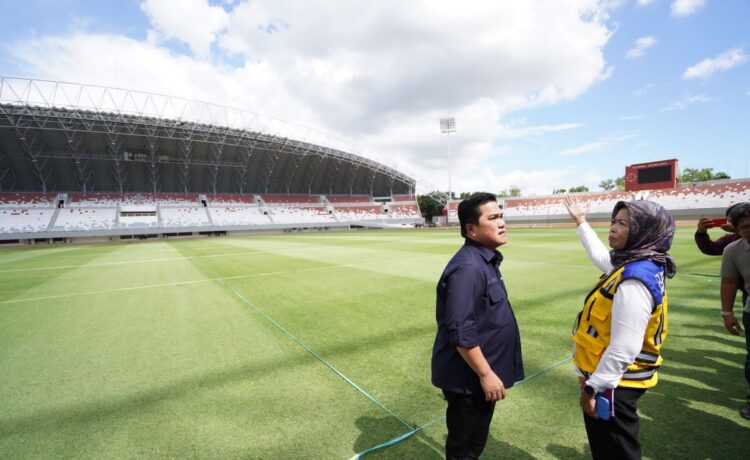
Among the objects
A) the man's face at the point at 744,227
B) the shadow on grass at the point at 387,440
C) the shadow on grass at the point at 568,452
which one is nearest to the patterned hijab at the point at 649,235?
the shadow on grass at the point at 568,452

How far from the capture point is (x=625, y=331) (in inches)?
65.4

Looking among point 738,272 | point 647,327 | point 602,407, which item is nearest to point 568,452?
point 602,407

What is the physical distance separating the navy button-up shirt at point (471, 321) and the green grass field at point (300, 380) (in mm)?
1040

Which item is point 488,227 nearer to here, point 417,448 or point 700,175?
point 417,448

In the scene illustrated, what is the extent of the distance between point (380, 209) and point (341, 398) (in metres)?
67.5

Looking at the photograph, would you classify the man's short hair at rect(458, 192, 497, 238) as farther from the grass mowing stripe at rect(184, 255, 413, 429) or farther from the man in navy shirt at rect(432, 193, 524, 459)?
the grass mowing stripe at rect(184, 255, 413, 429)

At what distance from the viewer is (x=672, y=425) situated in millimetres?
2775

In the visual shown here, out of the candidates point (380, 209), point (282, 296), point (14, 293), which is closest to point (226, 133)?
point (380, 209)

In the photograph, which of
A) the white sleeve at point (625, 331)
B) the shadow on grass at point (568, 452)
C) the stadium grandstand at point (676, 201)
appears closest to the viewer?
the white sleeve at point (625, 331)

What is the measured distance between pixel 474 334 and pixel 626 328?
75cm

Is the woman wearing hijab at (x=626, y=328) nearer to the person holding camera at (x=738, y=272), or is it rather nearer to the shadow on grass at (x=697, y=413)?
the shadow on grass at (x=697, y=413)

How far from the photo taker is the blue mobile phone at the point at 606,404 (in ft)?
5.59

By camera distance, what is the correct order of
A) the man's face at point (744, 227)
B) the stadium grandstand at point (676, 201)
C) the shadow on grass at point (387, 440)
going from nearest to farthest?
the shadow on grass at point (387, 440) < the man's face at point (744, 227) < the stadium grandstand at point (676, 201)

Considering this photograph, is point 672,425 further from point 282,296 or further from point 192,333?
point 282,296
